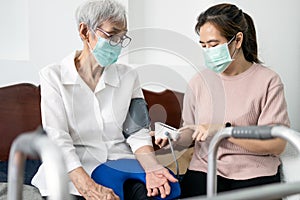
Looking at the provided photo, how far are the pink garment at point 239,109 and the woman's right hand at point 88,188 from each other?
0.42 m

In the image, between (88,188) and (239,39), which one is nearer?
(88,188)

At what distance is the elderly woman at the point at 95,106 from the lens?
1.38 metres

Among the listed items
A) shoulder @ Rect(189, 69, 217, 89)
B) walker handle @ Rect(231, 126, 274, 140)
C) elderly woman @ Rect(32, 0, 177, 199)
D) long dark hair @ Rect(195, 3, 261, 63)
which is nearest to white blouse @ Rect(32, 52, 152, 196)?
elderly woman @ Rect(32, 0, 177, 199)

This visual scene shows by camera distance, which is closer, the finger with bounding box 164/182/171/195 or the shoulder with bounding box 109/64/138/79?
the finger with bounding box 164/182/171/195

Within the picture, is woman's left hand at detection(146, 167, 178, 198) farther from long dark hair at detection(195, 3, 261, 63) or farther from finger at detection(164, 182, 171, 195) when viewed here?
long dark hair at detection(195, 3, 261, 63)

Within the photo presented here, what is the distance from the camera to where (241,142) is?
4.97 ft

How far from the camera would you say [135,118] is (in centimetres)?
154

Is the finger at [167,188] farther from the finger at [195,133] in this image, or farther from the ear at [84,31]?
the ear at [84,31]

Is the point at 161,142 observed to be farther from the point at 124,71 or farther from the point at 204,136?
the point at 124,71

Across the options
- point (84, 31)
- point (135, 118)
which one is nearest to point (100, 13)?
point (84, 31)

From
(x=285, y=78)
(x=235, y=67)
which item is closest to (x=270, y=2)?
(x=285, y=78)

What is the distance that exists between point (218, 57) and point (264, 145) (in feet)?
1.15

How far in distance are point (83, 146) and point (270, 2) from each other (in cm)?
121

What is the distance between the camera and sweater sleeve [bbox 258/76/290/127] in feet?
4.91
